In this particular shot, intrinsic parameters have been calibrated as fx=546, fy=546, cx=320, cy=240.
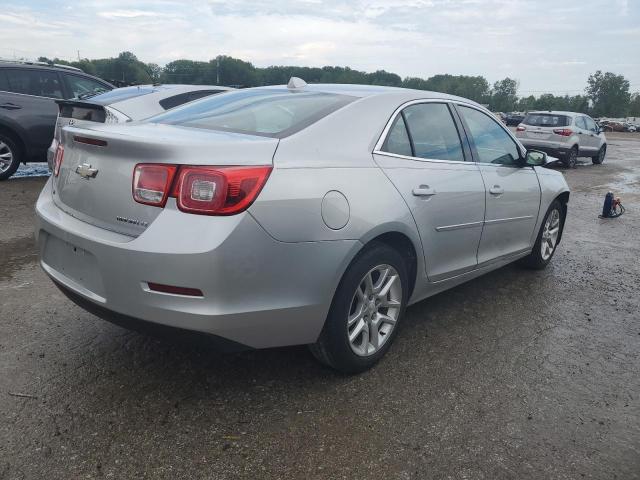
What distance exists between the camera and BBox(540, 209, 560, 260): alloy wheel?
16.8 feet

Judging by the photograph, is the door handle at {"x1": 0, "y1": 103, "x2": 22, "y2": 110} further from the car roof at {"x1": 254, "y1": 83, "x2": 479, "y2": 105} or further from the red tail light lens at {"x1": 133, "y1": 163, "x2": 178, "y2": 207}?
the red tail light lens at {"x1": 133, "y1": 163, "x2": 178, "y2": 207}

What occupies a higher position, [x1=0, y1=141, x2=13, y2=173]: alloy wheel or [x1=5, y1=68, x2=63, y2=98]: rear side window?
[x1=5, y1=68, x2=63, y2=98]: rear side window

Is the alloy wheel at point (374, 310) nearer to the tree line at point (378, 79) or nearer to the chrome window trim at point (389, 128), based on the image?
the chrome window trim at point (389, 128)

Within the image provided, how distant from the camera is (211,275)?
7.45 feet

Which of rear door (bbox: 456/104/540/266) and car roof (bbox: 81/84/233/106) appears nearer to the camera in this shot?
rear door (bbox: 456/104/540/266)

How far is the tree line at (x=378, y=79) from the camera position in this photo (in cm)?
4466

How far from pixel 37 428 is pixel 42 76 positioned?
7.75m

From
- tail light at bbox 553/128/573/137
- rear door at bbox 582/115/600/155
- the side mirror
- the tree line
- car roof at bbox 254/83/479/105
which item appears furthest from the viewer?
the tree line

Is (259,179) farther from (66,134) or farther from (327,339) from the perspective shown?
(66,134)

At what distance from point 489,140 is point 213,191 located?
2.67 meters

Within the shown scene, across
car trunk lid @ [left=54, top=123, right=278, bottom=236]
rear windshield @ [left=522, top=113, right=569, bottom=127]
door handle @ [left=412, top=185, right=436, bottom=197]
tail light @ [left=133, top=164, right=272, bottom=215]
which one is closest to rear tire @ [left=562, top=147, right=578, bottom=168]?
rear windshield @ [left=522, top=113, right=569, bottom=127]

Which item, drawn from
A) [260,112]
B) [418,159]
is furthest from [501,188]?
[260,112]

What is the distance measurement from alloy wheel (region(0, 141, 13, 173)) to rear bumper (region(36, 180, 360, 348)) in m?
6.74

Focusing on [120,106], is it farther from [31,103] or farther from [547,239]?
[547,239]
